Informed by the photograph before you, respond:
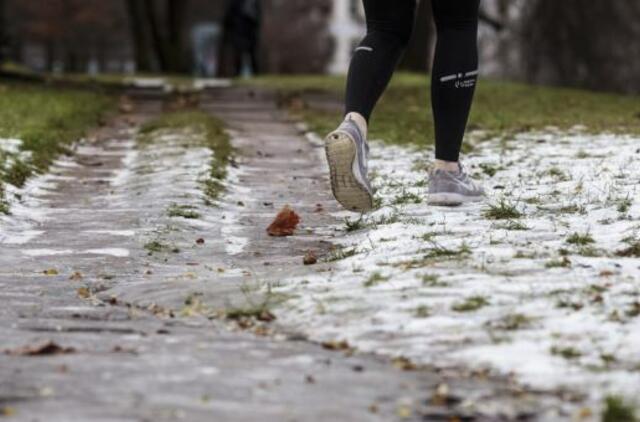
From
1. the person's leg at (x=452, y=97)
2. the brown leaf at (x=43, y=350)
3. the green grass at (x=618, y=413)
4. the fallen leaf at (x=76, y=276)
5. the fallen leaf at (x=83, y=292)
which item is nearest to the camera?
the green grass at (x=618, y=413)

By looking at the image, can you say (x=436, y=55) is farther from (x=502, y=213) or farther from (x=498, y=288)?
(x=498, y=288)

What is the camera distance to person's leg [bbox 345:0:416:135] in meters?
6.23

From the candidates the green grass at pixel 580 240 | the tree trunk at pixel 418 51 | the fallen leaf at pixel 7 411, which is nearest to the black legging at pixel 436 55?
the green grass at pixel 580 240

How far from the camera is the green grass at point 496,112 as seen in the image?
38.1ft

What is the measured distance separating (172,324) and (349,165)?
1712mm

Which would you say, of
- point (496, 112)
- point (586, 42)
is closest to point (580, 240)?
point (496, 112)

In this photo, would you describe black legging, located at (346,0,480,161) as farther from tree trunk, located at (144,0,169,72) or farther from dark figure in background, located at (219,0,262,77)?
tree trunk, located at (144,0,169,72)

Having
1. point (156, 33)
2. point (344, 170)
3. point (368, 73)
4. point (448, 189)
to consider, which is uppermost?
point (368, 73)

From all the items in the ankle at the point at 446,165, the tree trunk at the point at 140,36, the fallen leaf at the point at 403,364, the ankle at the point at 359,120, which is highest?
the ankle at the point at 359,120

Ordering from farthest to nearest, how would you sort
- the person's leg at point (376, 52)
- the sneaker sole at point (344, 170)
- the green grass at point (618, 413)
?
the person's leg at point (376, 52) → the sneaker sole at point (344, 170) → the green grass at point (618, 413)

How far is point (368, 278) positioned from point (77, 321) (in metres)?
0.93

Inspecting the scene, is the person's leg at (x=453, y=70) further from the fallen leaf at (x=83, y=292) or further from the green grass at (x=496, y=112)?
the green grass at (x=496, y=112)

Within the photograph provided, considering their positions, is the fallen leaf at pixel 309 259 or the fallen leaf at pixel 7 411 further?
the fallen leaf at pixel 309 259

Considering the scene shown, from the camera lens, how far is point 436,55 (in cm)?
646
